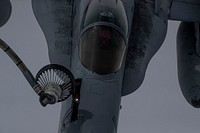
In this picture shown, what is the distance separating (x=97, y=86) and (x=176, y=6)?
8.56ft

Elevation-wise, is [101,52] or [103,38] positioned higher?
[103,38]

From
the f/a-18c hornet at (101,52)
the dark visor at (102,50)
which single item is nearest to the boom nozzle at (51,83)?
the f/a-18c hornet at (101,52)

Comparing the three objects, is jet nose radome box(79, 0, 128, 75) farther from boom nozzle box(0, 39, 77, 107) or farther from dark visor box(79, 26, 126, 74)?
boom nozzle box(0, 39, 77, 107)

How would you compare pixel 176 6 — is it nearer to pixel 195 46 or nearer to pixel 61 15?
pixel 195 46

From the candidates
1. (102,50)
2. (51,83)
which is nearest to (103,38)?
(102,50)

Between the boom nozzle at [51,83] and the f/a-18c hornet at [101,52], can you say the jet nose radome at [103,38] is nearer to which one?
the f/a-18c hornet at [101,52]

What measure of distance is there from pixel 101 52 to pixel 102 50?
0.05ft

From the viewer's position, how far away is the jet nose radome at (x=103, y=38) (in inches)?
130

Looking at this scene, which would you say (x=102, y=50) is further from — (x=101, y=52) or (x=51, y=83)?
(x=51, y=83)

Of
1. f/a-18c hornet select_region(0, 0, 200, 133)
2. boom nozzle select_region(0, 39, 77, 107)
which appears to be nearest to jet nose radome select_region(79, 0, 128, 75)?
f/a-18c hornet select_region(0, 0, 200, 133)

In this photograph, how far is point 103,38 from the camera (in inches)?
131

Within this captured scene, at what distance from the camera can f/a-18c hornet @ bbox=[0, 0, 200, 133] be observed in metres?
3.29

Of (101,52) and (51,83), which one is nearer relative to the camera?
(51,83)

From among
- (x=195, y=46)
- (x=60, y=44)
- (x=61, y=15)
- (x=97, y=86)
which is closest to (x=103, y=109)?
(x=97, y=86)
